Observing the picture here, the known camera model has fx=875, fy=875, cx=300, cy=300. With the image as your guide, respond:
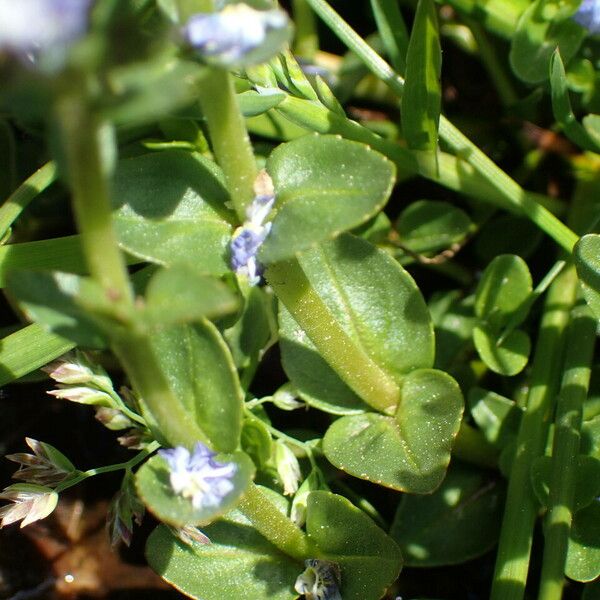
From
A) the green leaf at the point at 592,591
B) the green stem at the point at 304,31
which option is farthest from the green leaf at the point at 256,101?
the green leaf at the point at 592,591

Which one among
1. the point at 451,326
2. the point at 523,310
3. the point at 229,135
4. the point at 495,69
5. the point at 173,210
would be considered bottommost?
the point at 451,326

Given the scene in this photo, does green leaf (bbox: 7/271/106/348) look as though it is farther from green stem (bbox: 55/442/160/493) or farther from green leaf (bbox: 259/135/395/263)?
green stem (bbox: 55/442/160/493)

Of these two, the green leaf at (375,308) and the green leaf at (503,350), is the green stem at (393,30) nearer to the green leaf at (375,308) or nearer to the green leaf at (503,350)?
the green leaf at (375,308)

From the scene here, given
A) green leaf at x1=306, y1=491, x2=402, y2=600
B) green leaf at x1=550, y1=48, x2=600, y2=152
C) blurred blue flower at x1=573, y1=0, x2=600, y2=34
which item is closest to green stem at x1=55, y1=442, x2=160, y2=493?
green leaf at x1=306, y1=491, x2=402, y2=600

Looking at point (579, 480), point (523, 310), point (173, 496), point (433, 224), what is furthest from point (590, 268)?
point (173, 496)

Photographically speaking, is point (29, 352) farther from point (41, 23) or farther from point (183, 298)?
point (41, 23)

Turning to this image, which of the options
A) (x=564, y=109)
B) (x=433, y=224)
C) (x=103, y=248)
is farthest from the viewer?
(x=433, y=224)
